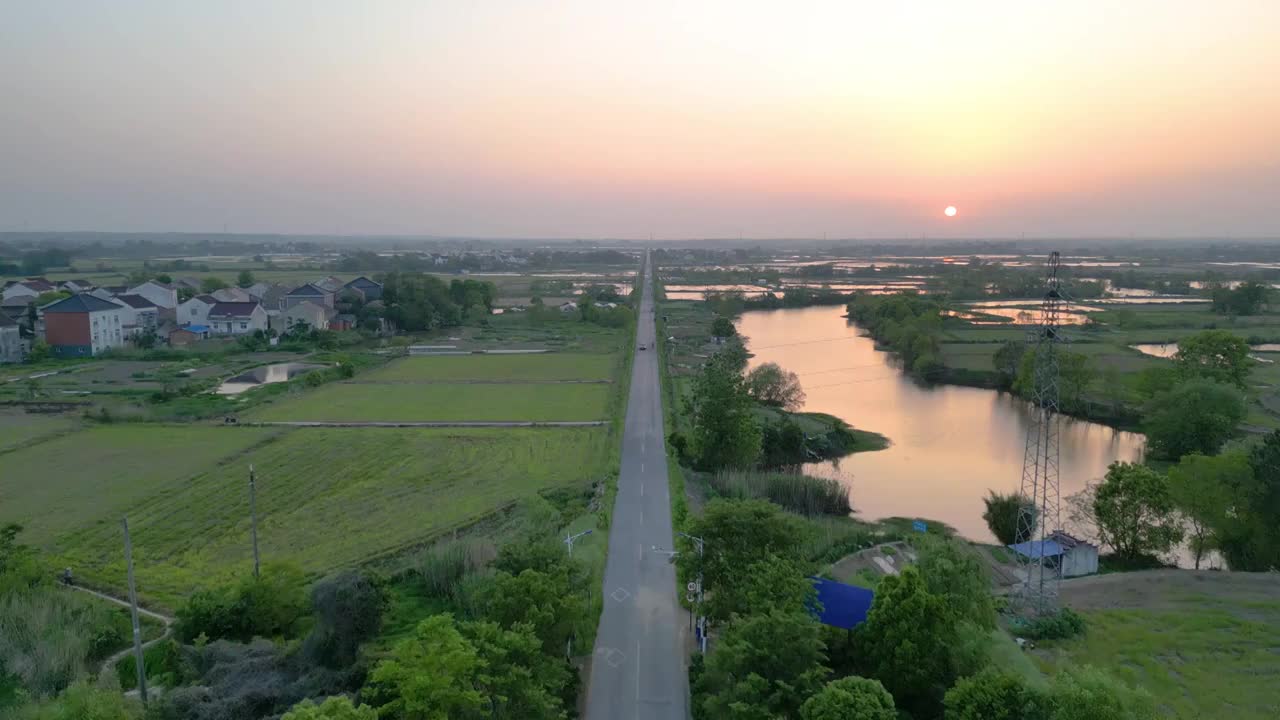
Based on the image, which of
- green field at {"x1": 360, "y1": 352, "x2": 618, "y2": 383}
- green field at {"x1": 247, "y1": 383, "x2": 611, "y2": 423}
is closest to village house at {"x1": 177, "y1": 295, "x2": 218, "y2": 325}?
green field at {"x1": 360, "y1": 352, "x2": 618, "y2": 383}

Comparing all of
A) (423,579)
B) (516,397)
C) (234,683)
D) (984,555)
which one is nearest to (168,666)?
(234,683)

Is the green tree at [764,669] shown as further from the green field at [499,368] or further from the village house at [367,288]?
the village house at [367,288]

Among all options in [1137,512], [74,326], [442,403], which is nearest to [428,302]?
[74,326]

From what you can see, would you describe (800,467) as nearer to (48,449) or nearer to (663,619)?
(663,619)

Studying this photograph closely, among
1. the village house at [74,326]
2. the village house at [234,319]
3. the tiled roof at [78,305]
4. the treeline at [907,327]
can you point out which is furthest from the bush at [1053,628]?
the village house at [234,319]

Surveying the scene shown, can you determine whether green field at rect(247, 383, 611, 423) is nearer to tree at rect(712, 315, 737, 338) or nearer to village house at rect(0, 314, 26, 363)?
tree at rect(712, 315, 737, 338)
